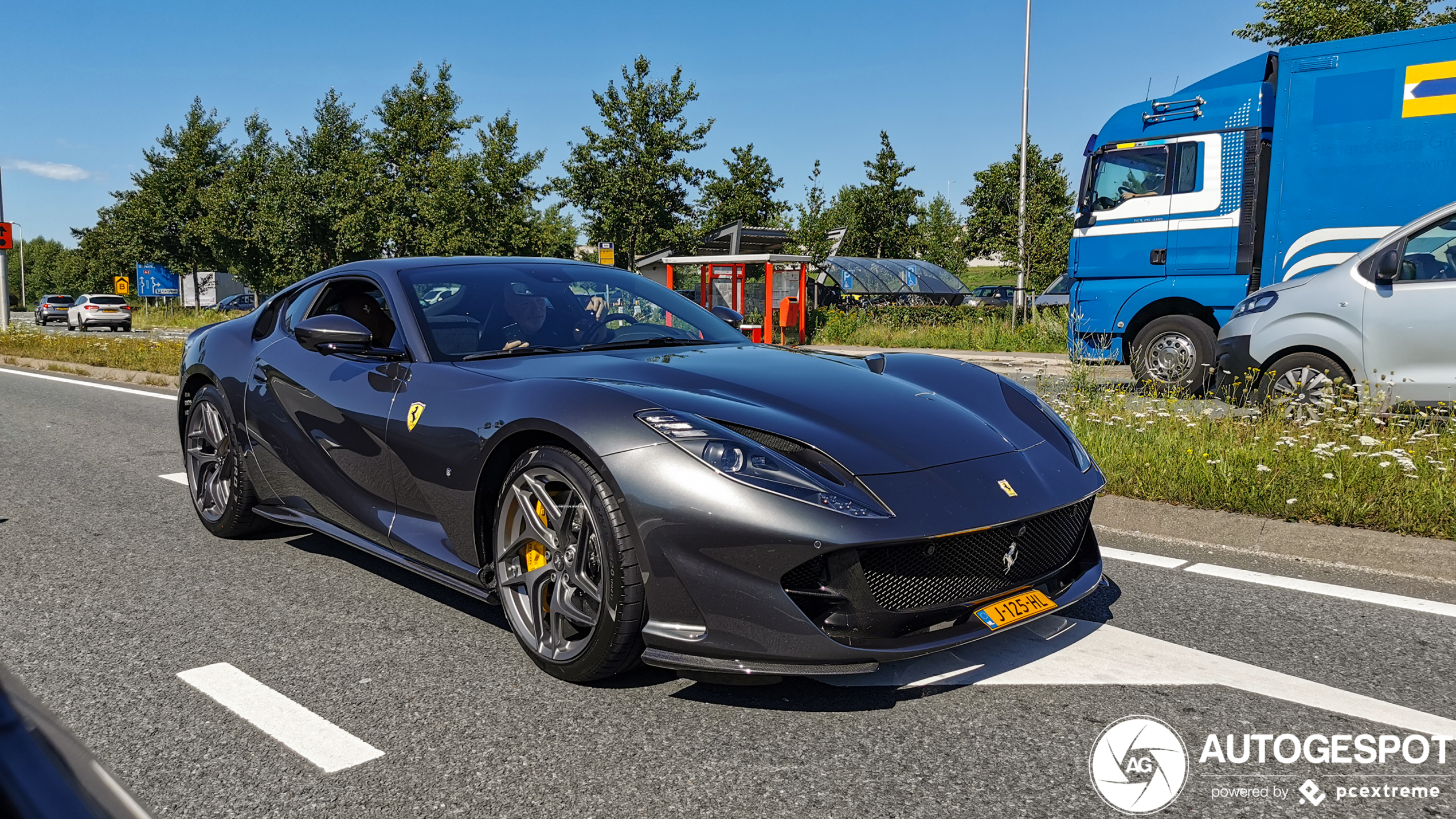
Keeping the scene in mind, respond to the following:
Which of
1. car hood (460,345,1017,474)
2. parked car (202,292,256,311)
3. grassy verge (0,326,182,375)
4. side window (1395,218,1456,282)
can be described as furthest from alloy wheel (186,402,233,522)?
parked car (202,292,256,311)

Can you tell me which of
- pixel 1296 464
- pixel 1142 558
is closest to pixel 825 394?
pixel 1142 558

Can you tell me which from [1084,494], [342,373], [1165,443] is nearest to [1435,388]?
[1165,443]

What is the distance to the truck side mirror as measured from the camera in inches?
282

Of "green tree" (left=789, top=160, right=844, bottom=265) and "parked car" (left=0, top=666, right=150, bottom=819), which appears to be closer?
"parked car" (left=0, top=666, right=150, bottom=819)

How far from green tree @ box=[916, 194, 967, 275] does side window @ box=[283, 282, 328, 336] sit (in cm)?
4167

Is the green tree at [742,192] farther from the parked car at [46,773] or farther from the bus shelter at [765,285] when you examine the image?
the parked car at [46,773]

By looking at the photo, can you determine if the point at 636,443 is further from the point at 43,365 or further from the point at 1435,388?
the point at 43,365

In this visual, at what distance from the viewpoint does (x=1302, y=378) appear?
305 inches

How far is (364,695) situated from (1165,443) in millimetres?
4331

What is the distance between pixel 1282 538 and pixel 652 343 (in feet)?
9.04

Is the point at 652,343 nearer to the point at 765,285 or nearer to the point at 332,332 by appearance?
the point at 332,332

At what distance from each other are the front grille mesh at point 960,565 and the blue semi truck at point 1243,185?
873 centimetres

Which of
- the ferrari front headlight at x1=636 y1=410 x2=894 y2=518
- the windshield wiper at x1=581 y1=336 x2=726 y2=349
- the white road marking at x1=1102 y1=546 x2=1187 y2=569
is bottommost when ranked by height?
the white road marking at x1=1102 y1=546 x2=1187 y2=569

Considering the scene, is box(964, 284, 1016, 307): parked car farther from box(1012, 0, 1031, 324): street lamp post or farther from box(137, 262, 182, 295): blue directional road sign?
box(137, 262, 182, 295): blue directional road sign
